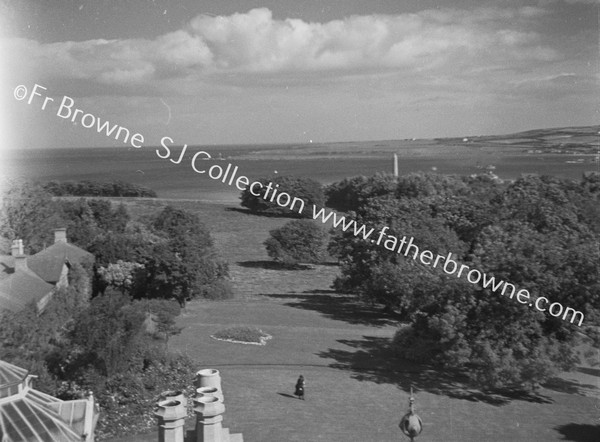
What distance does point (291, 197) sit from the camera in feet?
265

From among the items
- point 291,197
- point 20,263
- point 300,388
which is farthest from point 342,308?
point 291,197

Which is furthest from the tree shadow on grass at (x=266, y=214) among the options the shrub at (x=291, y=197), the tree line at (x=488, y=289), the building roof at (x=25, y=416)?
the building roof at (x=25, y=416)

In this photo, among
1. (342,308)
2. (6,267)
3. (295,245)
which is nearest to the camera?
(6,267)

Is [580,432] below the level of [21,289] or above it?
above

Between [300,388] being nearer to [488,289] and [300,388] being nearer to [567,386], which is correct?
[488,289]

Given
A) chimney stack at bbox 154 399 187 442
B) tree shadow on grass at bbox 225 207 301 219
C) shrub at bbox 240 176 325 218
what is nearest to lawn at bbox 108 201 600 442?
chimney stack at bbox 154 399 187 442

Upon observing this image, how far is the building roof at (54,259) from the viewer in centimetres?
2848

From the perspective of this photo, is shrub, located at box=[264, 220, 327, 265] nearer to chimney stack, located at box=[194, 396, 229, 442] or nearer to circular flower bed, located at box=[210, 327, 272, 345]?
circular flower bed, located at box=[210, 327, 272, 345]

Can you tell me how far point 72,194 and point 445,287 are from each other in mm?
80389

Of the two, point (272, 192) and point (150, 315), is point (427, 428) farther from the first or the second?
point (272, 192)

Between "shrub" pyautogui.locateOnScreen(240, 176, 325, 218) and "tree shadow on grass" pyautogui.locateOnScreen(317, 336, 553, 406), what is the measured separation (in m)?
53.2

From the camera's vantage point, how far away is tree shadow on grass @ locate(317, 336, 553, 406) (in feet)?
69.9

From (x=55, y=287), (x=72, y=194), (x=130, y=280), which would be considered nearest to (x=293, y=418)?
(x=55, y=287)

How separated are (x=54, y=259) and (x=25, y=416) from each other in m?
27.4
